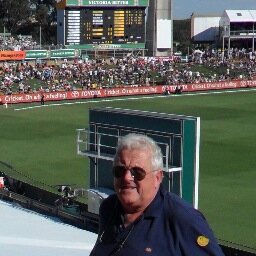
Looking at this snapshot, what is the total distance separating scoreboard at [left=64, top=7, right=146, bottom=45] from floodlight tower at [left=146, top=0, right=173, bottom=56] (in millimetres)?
7540

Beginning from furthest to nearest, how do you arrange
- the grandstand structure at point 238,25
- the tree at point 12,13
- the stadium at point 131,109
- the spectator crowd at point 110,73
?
the tree at point 12,13 → the grandstand structure at point 238,25 → the spectator crowd at point 110,73 → the stadium at point 131,109

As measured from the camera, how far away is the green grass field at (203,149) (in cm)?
1820

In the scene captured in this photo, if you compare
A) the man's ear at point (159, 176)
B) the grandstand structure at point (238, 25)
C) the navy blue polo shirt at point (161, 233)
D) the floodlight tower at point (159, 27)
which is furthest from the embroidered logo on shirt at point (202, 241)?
the grandstand structure at point (238, 25)

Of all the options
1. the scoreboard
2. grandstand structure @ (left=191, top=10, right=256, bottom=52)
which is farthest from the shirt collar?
grandstand structure @ (left=191, top=10, right=256, bottom=52)

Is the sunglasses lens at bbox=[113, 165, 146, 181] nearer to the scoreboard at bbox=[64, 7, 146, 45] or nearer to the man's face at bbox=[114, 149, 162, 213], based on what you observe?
the man's face at bbox=[114, 149, 162, 213]

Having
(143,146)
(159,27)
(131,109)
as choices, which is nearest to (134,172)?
(143,146)

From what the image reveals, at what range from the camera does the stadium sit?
16.4 m

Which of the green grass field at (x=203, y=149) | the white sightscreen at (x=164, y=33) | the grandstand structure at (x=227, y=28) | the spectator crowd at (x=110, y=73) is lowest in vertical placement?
the green grass field at (x=203, y=149)

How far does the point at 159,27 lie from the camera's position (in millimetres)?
67625

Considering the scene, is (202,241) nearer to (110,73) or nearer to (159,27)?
(110,73)

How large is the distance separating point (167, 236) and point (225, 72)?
6532 centimetres

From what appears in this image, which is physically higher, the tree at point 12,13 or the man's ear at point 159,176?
the tree at point 12,13

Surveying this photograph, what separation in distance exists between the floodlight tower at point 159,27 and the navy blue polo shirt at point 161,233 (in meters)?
65.1

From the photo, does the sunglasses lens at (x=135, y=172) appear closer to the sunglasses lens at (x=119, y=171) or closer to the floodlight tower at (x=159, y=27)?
the sunglasses lens at (x=119, y=171)
